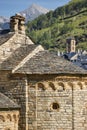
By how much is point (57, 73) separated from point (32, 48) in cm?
273

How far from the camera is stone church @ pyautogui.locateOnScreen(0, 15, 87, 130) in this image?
26.5m

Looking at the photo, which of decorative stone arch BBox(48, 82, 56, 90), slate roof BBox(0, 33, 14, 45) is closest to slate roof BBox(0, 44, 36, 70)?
slate roof BBox(0, 33, 14, 45)

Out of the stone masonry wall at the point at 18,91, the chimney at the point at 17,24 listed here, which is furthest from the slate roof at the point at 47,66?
the chimney at the point at 17,24

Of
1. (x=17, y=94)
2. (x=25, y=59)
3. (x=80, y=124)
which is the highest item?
(x=25, y=59)

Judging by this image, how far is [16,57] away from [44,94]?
9.85 ft

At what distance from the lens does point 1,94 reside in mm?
26594

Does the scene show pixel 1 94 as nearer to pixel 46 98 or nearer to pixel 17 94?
pixel 17 94

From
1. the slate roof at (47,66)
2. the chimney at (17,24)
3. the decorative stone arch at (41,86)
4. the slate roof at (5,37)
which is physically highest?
the chimney at (17,24)

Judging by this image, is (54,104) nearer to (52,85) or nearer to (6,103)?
(52,85)

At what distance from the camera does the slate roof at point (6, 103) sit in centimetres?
2534

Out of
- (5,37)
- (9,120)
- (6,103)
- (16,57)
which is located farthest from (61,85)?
(5,37)

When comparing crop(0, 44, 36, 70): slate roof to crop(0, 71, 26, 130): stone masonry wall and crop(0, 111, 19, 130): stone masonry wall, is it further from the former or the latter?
crop(0, 111, 19, 130): stone masonry wall

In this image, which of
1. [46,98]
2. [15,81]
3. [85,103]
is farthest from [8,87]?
[85,103]

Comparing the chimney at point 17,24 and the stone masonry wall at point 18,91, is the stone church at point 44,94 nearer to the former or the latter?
the stone masonry wall at point 18,91
